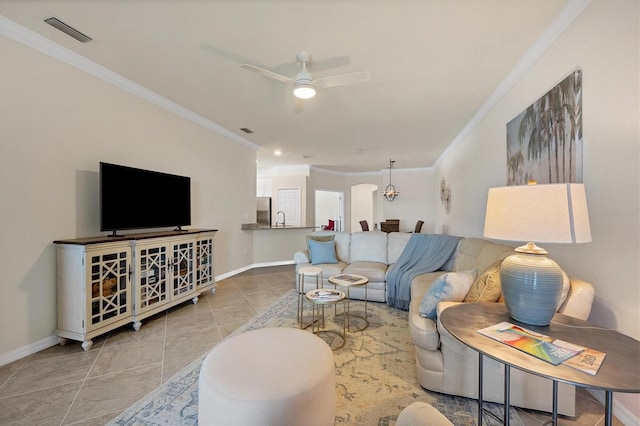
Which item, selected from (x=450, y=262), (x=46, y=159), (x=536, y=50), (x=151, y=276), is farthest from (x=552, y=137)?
(x=46, y=159)

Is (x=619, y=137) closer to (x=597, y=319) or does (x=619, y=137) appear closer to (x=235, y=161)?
(x=597, y=319)

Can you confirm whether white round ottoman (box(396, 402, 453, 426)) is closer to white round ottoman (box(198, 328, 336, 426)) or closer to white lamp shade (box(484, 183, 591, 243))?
white round ottoman (box(198, 328, 336, 426))

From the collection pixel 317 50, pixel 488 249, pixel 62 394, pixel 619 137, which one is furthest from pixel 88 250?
pixel 619 137

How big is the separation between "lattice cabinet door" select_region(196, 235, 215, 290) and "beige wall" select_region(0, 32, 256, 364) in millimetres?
1168

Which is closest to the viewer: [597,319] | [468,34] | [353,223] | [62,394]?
[597,319]

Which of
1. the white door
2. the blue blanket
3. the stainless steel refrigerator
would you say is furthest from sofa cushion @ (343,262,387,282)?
the white door

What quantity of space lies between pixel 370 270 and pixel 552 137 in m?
2.42

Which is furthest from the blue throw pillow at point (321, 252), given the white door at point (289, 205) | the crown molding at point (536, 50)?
the white door at point (289, 205)

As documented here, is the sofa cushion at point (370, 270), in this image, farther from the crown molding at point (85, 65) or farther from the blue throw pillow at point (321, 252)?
the crown molding at point (85, 65)

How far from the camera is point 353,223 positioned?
10.5 metres

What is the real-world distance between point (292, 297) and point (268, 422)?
2.82 m

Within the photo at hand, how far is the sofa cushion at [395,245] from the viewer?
418 centimetres

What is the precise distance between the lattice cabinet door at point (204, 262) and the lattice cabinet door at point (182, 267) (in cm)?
14

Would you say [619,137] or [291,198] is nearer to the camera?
[619,137]
